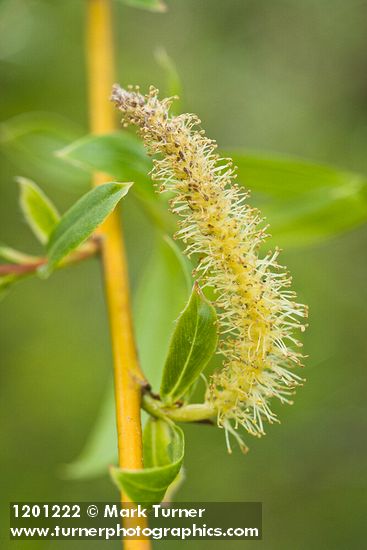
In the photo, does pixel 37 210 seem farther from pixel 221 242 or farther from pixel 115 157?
pixel 221 242

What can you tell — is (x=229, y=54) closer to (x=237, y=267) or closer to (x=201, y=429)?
(x=201, y=429)

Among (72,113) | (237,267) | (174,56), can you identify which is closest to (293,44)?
(174,56)

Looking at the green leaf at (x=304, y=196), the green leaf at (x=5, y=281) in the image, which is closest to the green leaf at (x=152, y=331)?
the green leaf at (x=304, y=196)

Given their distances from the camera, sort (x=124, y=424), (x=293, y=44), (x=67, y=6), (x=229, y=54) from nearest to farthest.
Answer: (x=124, y=424) < (x=67, y=6) < (x=229, y=54) < (x=293, y=44)

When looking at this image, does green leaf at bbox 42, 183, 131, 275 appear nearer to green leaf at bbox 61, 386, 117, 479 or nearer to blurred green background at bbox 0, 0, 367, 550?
green leaf at bbox 61, 386, 117, 479

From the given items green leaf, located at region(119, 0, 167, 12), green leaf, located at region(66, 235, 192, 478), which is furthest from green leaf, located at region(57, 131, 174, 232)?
green leaf, located at region(119, 0, 167, 12)
